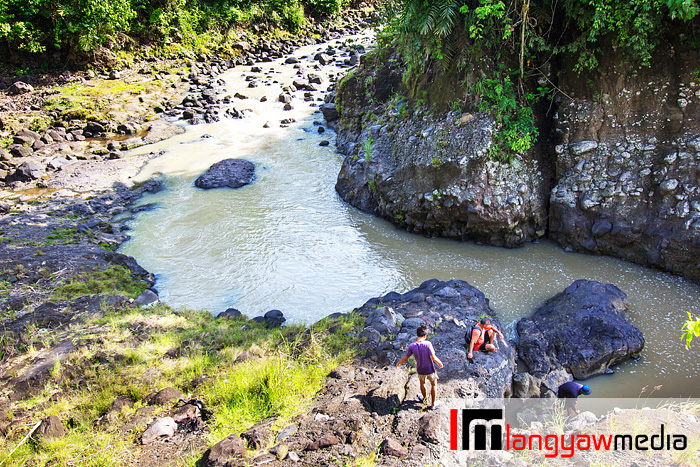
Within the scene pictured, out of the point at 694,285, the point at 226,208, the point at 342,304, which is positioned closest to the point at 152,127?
the point at 226,208

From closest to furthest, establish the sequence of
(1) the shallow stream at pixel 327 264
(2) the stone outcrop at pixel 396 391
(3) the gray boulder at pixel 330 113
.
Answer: (2) the stone outcrop at pixel 396 391 → (1) the shallow stream at pixel 327 264 → (3) the gray boulder at pixel 330 113

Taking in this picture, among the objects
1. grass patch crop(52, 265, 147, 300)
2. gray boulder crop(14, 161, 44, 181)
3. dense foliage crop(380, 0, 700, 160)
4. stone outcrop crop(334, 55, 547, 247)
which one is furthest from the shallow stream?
gray boulder crop(14, 161, 44, 181)

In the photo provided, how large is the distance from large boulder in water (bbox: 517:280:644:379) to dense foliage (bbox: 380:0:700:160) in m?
4.33

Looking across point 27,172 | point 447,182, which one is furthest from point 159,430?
point 27,172

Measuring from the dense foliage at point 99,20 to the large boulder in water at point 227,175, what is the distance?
1443 centimetres

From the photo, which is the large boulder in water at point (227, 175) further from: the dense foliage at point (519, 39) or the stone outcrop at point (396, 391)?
the stone outcrop at point (396, 391)

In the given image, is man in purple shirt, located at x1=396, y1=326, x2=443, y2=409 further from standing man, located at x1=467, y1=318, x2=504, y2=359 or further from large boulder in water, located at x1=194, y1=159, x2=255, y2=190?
large boulder in water, located at x1=194, y1=159, x2=255, y2=190

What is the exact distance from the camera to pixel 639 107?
1008 cm

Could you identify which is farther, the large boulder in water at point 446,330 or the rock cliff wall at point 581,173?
the rock cliff wall at point 581,173

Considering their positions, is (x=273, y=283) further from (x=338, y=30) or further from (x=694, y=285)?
(x=338, y=30)

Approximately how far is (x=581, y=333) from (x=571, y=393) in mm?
1705

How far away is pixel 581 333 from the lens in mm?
7934

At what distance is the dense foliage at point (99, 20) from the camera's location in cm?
2255

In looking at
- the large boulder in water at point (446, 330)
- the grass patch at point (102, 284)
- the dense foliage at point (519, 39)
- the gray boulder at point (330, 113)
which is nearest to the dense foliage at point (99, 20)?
the gray boulder at point (330, 113)
